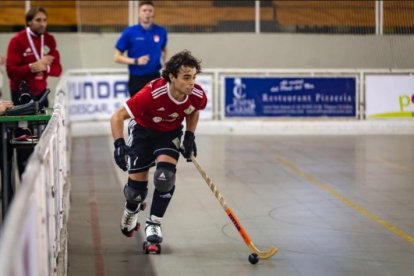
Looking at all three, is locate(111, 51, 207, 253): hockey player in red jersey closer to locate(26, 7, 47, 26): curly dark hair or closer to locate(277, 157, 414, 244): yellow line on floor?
locate(277, 157, 414, 244): yellow line on floor

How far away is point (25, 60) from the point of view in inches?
445

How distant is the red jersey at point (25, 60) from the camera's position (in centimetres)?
1116

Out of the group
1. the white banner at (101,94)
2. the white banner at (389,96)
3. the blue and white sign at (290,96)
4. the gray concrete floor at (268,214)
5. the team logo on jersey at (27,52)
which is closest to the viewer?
the gray concrete floor at (268,214)

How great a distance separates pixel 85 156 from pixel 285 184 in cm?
396

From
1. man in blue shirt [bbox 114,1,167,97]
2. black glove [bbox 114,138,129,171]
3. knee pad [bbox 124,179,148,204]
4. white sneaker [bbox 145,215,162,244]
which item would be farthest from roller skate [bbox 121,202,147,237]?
man in blue shirt [bbox 114,1,167,97]

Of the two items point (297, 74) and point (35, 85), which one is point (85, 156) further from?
point (297, 74)

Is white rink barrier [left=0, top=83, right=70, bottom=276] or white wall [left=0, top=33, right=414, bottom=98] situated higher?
white wall [left=0, top=33, right=414, bottom=98]

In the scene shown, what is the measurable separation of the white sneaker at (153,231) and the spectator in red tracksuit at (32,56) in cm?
362

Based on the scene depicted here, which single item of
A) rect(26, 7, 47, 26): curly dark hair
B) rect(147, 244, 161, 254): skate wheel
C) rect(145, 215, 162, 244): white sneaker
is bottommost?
rect(147, 244, 161, 254): skate wheel

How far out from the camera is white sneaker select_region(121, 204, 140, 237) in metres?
8.16

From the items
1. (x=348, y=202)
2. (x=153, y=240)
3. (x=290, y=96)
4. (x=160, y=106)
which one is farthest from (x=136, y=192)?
(x=290, y=96)

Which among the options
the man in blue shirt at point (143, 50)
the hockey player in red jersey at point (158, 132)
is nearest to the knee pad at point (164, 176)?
the hockey player in red jersey at point (158, 132)

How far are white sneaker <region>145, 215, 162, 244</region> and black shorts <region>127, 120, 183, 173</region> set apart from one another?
1.39 feet

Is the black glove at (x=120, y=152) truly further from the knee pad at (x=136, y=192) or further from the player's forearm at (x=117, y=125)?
the knee pad at (x=136, y=192)
